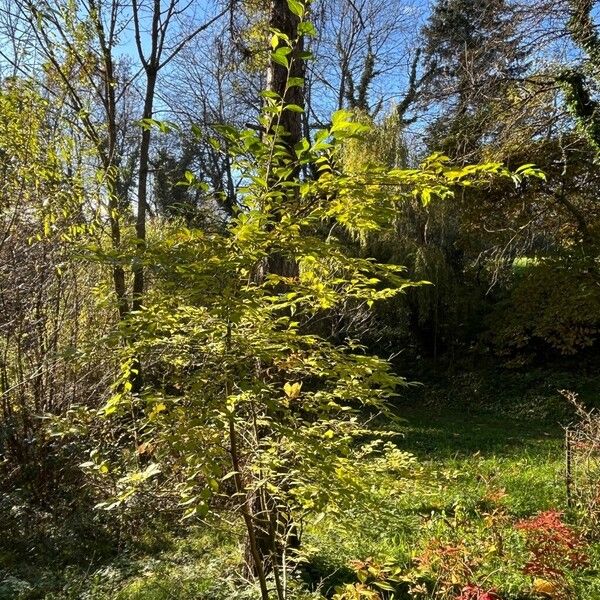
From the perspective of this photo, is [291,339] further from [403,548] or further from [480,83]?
[480,83]

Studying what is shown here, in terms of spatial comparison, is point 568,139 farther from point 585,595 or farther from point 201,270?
point 201,270

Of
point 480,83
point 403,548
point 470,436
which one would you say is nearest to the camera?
point 403,548

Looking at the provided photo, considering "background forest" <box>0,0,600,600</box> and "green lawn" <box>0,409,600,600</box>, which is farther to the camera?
"green lawn" <box>0,409,600,600</box>

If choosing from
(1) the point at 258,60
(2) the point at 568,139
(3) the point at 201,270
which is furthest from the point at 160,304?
(2) the point at 568,139

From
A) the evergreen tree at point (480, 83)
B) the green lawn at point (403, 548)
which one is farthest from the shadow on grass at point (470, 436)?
the evergreen tree at point (480, 83)

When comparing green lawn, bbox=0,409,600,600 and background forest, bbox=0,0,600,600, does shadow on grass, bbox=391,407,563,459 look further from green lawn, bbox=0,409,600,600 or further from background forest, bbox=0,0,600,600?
green lawn, bbox=0,409,600,600

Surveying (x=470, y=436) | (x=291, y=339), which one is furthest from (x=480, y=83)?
(x=291, y=339)

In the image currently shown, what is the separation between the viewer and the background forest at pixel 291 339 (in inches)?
64.9

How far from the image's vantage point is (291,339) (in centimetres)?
174

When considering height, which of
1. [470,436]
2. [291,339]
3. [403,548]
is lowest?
[470,436]

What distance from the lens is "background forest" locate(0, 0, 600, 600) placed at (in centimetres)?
165

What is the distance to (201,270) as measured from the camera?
150 centimetres

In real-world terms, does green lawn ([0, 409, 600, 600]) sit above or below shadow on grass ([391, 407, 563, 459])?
above

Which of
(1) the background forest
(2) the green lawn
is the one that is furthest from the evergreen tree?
(2) the green lawn
